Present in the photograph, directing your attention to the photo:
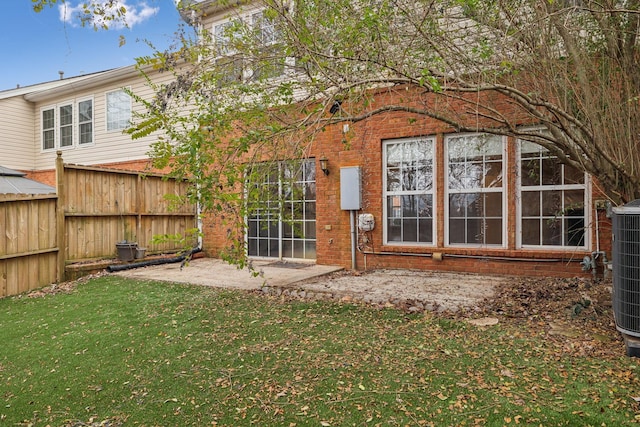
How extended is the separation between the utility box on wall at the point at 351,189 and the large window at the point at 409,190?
1.71ft

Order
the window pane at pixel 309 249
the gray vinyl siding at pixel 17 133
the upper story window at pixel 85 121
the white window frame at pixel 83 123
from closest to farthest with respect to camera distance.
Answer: the window pane at pixel 309 249 < the white window frame at pixel 83 123 < the upper story window at pixel 85 121 < the gray vinyl siding at pixel 17 133

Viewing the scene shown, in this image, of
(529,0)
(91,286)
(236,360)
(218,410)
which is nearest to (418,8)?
(529,0)

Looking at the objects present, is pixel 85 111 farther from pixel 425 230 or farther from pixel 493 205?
pixel 493 205

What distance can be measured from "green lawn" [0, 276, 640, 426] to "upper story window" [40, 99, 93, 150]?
10060 millimetres

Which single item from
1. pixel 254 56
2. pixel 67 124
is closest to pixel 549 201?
pixel 254 56

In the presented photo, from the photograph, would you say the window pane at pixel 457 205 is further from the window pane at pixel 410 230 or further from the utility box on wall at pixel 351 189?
the utility box on wall at pixel 351 189

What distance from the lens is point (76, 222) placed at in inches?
304

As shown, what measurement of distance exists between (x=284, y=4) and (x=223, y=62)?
3.99 feet

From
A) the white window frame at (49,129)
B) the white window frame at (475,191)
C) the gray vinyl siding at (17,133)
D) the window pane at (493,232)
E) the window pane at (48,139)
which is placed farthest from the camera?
the window pane at (48,139)

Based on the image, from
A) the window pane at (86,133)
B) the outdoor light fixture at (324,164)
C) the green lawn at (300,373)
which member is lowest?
the green lawn at (300,373)

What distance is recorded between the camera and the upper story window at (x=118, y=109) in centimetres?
1233

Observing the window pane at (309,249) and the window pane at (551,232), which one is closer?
the window pane at (551,232)

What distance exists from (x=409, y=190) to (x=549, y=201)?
7.58 feet

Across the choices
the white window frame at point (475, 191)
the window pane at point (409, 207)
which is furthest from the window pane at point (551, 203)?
the window pane at point (409, 207)
